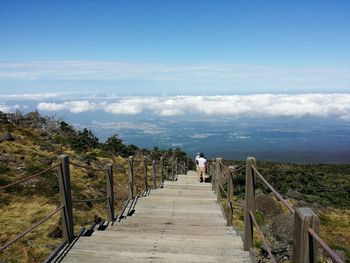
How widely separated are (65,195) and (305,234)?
3879mm

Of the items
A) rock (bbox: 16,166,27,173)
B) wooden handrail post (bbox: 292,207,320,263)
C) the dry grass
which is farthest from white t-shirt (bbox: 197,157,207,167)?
wooden handrail post (bbox: 292,207,320,263)

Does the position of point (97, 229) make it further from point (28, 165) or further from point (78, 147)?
point (78, 147)

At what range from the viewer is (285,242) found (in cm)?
1015

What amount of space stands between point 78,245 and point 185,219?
11.2 feet

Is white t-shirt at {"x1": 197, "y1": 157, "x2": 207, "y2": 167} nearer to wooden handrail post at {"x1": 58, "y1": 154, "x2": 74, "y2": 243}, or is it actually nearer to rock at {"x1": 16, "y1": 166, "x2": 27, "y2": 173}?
rock at {"x1": 16, "y1": 166, "x2": 27, "y2": 173}

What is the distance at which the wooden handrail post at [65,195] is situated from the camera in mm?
5570

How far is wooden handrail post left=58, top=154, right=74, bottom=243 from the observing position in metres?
5.57

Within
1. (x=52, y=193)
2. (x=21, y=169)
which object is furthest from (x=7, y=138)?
(x=52, y=193)

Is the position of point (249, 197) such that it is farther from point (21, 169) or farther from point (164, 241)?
point (21, 169)

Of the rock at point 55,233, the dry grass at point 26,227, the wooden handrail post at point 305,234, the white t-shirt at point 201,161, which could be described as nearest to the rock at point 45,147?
the white t-shirt at point 201,161

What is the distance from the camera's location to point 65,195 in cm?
567

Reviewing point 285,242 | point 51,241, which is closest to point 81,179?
point 51,241

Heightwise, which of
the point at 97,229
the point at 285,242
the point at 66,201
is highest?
the point at 66,201

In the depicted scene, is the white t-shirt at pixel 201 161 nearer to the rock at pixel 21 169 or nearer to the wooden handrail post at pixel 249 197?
the rock at pixel 21 169
